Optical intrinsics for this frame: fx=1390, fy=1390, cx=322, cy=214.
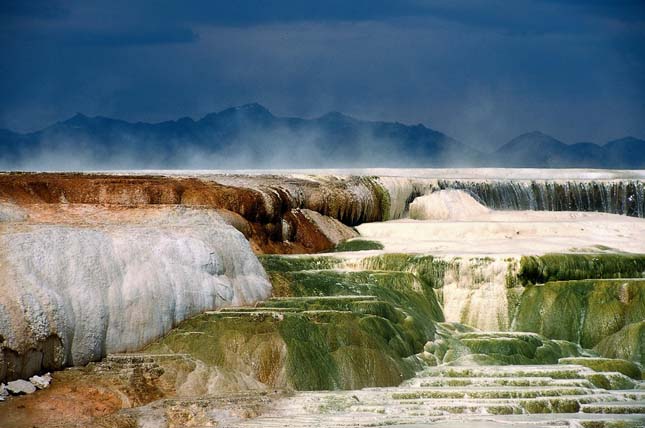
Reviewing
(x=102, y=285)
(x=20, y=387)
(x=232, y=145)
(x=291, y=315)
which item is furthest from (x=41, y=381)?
(x=232, y=145)

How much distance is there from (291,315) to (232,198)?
16699mm

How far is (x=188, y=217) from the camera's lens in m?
40.1

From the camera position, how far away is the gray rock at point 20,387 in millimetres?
26781

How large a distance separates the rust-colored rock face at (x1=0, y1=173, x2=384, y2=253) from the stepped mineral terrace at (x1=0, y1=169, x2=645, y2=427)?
0.35 ft

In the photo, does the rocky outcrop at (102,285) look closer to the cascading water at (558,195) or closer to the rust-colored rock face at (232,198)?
the rust-colored rock face at (232,198)

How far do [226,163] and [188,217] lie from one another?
380 ft

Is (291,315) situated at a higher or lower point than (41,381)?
higher

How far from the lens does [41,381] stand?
2762 centimetres

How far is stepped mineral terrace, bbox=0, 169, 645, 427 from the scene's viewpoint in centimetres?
2784

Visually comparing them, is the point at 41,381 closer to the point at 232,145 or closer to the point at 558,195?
the point at 558,195

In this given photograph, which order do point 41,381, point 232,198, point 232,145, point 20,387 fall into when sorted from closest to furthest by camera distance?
point 20,387 < point 41,381 < point 232,198 < point 232,145

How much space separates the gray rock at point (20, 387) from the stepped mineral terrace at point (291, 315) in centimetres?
8

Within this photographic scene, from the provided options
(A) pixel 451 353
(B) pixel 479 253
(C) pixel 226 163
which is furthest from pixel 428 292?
(C) pixel 226 163

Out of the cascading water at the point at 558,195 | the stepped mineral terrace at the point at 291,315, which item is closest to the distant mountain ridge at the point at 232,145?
the cascading water at the point at 558,195
